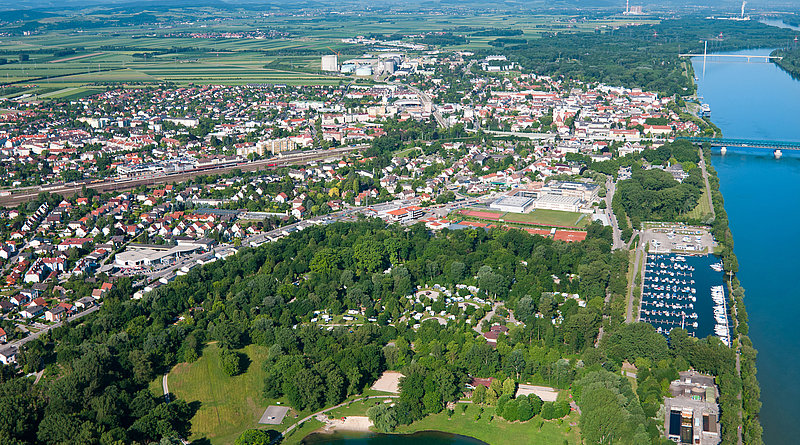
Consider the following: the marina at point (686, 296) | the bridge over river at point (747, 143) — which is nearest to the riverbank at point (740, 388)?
the marina at point (686, 296)

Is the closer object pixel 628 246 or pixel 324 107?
pixel 628 246

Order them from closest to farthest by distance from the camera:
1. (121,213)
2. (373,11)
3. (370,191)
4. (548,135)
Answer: (121,213)
(370,191)
(548,135)
(373,11)

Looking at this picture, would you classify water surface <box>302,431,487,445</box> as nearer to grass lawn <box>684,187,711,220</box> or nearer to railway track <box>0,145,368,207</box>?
grass lawn <box>684,187,711,220</box>

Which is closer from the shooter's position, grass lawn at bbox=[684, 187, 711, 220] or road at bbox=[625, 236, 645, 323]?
road at bbox=[625, 236, 645, 323]

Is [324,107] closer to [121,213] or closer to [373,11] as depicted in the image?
[121,213]

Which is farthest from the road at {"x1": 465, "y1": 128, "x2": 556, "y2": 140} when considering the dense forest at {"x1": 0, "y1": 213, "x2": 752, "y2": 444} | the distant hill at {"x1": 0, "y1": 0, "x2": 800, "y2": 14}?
the distant hill at {"x1": 0, "y1": 0, "x2": 800, "y2": 14}

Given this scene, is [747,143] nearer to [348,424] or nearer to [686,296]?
[686,296]

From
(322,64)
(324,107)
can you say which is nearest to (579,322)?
(324,107)
